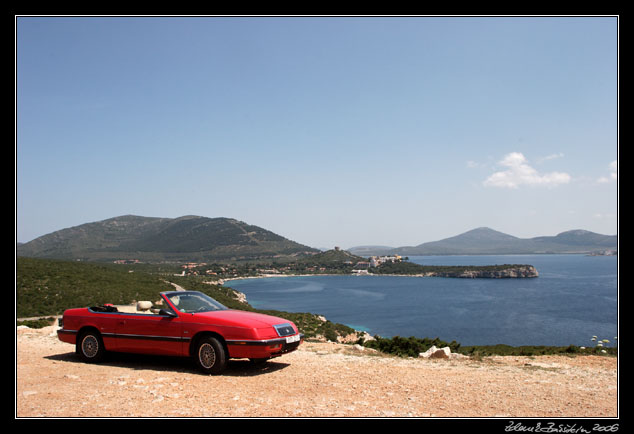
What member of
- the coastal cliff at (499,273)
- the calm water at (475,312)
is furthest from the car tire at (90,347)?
the coastal cliff at (499,273)

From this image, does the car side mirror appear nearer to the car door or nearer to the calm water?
the car door

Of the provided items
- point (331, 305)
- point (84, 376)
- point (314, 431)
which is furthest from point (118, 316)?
point (331, 305)

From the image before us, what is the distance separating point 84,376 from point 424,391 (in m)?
6.37

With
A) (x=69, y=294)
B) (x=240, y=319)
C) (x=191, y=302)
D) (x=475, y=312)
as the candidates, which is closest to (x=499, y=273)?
(x=475, y=312)

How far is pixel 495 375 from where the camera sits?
28.8 ft

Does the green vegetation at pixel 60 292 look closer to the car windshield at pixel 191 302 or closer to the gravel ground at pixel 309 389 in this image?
the gravel ground at pixel 309 389

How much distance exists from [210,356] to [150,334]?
154 cm

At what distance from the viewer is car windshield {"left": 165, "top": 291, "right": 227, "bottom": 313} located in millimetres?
8641

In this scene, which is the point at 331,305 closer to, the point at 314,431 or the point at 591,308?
the point at 591,308

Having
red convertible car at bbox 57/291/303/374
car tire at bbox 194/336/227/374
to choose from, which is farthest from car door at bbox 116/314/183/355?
car tire at bbox 194/336/227/374

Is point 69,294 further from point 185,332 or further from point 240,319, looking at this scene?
point 240,319

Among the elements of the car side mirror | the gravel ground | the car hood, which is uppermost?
the car side mirror

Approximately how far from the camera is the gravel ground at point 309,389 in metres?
5.70

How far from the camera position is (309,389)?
6898mm
